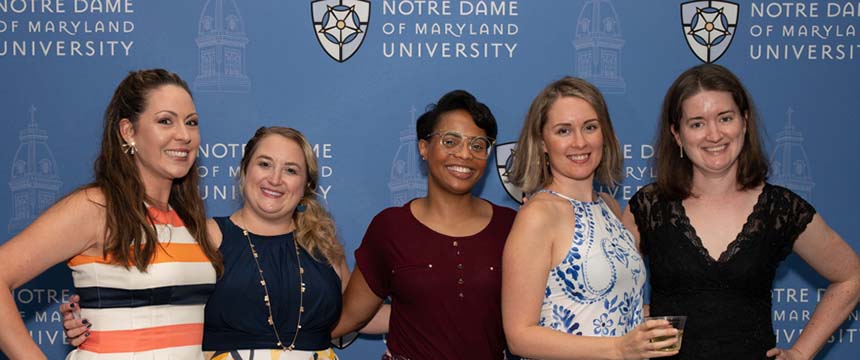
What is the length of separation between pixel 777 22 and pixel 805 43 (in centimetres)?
16

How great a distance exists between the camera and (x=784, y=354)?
2527 mm

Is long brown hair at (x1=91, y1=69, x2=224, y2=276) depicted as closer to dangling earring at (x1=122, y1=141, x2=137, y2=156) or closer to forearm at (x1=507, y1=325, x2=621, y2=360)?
dangling earring at (x1=122, y1=141, x2=137, y2=156)

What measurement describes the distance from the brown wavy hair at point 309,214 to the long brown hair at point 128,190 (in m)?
0.33

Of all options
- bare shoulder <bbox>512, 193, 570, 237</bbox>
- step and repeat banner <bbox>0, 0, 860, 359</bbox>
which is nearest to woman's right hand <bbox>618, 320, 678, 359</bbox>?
bare shoulder <bbox>512, 193, 570, 237</bbox>

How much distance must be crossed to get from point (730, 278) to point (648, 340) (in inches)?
23.9

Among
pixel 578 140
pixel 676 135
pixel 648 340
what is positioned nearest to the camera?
pixel 648 340

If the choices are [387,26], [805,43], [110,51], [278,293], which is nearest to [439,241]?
[278,293]

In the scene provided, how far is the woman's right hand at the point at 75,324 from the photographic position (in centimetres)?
231

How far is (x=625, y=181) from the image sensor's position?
353 cm

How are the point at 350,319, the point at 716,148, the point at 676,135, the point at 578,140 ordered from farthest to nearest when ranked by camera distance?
the point at 350,319 < the point at 676,135 < the point at 716,148 < the point at 578,140

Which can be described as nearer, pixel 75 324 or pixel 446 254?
pixel 75 324

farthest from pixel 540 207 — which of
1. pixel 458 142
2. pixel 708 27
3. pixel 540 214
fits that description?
pixel 708 27

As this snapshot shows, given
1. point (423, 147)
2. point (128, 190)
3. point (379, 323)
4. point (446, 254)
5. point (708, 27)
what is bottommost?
point (379, 323)

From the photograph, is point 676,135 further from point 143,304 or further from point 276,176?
point 143,304
